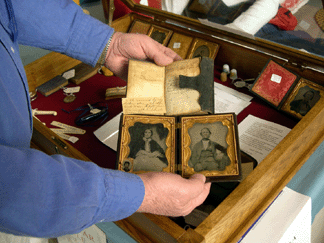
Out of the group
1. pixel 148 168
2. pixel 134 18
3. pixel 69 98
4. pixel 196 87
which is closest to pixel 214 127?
pixel 196 87

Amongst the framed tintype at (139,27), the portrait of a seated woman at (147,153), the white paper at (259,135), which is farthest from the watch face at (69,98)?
the white paper at (259,135)

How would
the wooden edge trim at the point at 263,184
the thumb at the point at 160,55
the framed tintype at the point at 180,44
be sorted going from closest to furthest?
1. the wooden edge trim at the point at 263,184
2. the thumb at the point at 160,55
3. the framed tintype at the point at 180,44

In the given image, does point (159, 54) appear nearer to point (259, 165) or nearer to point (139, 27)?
point (259, 165)

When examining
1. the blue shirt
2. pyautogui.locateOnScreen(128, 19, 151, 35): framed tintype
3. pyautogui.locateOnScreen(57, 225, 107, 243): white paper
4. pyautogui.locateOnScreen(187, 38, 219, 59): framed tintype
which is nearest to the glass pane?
pyautogui.locateOnScreen(187, 38, 219, 59): framed tintype

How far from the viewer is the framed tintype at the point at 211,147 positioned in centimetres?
90

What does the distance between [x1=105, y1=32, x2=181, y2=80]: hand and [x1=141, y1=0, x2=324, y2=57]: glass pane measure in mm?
562

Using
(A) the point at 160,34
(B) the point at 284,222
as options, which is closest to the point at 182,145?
(B) the point at 284,222

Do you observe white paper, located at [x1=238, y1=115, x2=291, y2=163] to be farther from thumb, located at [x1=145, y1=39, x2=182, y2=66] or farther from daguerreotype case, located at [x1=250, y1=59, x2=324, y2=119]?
thumb, located at [x1=145, y1=39, x2=182, y2=66]

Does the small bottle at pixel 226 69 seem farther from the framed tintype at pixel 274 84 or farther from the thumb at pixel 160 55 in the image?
the thumb at pixel 160 55

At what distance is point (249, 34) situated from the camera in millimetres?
1528

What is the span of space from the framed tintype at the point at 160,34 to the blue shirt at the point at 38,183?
1080 mm

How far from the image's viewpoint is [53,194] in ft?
2.07

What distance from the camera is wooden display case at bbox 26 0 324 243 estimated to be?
29.9 inches

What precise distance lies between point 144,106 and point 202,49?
844mm
